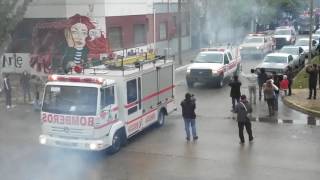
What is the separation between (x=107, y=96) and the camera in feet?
46.8

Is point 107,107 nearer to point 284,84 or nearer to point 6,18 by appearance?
point 284,84

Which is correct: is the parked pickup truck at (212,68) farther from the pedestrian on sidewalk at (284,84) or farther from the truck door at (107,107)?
the truck door at (107,107)

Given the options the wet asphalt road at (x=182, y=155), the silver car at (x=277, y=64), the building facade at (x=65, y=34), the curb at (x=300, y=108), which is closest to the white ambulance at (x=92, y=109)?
the wet asphalt road at (x=182, y=155)

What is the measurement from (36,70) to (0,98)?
571cm

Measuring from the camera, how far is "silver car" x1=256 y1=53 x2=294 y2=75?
26.9 m

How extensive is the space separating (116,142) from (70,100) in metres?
1.70

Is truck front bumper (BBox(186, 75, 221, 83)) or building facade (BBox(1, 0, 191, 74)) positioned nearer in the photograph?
truck front bumper (BBox(186, 75, 221, 83))

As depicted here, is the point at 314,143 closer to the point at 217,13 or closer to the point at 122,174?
the point at 122,174

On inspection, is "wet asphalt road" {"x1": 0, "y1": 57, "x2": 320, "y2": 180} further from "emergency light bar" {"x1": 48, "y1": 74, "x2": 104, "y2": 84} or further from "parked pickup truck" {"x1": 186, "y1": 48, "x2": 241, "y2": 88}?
"parked pickup truck" {"x1": 186, "y1": 48, "x2": 241, "y2": 88}

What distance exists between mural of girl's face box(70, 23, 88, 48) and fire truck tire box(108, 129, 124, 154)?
1424 cm

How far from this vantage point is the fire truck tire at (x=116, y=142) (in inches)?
567

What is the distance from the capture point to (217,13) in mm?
45719

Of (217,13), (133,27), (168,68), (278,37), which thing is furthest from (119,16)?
(278,37)

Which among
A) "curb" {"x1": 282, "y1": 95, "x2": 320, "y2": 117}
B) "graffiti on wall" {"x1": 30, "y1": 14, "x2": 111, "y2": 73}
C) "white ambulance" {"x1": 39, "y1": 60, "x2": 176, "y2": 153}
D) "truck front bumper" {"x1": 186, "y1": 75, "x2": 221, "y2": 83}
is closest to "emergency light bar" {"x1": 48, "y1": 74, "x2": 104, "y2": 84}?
"white ambulance" {"x1": 39, "y1": 60, "x2": 176, "y2": 153}
